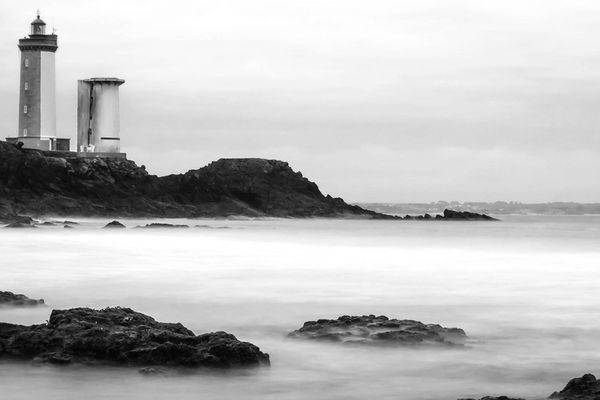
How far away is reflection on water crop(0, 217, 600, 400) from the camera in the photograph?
6422 millimetres

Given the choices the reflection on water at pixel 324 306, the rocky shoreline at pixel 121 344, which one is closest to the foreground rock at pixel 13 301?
the reflection on water at pixel 324 306

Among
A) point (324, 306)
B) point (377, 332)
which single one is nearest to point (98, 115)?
point (324, 306)

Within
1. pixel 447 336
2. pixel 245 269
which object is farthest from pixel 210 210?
pixel 447 336

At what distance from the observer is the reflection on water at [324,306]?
642cm

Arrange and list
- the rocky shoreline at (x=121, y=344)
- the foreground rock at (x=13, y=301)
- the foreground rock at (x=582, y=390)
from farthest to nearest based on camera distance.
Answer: the foreground rock at (x=13, y=301)
the rocky shoreline at (x=121, y=344)
the foreground rock at (x=582, y=390)

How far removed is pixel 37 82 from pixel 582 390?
3933 cm

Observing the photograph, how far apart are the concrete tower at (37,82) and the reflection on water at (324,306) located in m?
18.2

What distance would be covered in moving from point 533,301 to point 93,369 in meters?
6.82

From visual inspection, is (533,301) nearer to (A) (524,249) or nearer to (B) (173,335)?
(B) (173,335)

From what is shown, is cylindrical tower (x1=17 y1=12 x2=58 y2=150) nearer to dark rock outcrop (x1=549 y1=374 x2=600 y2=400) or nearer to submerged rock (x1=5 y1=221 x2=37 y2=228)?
submerged rock (x1=5 y1=221 x2=37 y2=228)

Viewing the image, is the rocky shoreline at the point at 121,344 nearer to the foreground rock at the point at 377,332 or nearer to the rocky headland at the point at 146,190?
the foreground rock at the point at 377,332

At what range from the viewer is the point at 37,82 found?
42375 mm

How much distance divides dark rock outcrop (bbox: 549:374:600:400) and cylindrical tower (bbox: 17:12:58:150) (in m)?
39.1

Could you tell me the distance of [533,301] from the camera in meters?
12.0
